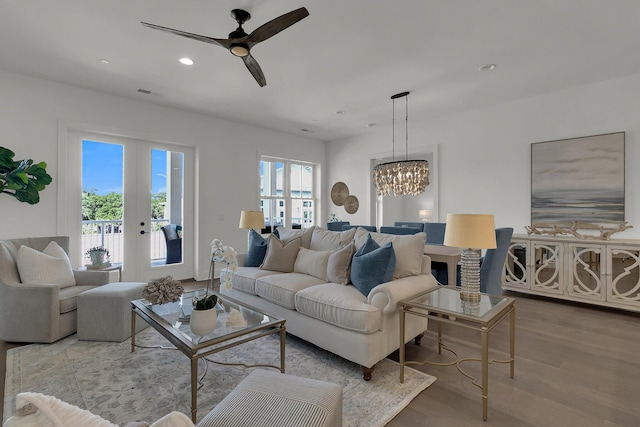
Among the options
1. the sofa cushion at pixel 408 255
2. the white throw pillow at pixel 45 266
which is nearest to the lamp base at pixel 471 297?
the sofa cushion at pixel 408 255

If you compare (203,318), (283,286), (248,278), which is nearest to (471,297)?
(283,286)

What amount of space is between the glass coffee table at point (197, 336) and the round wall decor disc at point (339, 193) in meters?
4.75

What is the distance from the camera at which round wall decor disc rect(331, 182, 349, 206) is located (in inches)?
280

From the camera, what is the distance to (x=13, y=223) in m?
3.80

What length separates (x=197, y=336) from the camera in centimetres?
197

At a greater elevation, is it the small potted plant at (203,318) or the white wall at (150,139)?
the white wall at (150,139)

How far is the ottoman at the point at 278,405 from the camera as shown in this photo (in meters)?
1.20

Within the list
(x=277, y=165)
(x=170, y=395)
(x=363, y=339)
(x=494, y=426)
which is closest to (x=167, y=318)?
(x=170, y=395)

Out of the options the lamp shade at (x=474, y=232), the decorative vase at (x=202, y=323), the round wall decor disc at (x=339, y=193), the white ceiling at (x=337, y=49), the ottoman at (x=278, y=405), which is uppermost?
the white ceiling at (x=337, y=49)

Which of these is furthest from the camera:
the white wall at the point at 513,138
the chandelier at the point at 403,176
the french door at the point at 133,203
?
the chandelier at the point at 403,176

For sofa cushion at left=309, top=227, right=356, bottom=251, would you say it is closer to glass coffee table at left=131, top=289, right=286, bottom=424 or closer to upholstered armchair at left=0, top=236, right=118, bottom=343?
glass coffee table at left=131, top=289, right=286, bottom=424

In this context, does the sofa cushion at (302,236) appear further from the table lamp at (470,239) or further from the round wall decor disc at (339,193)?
the round wall decor disc at (339,193)

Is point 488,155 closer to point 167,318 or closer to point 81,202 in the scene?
point 167,318

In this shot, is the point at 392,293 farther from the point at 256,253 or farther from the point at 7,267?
the point at 7,267
